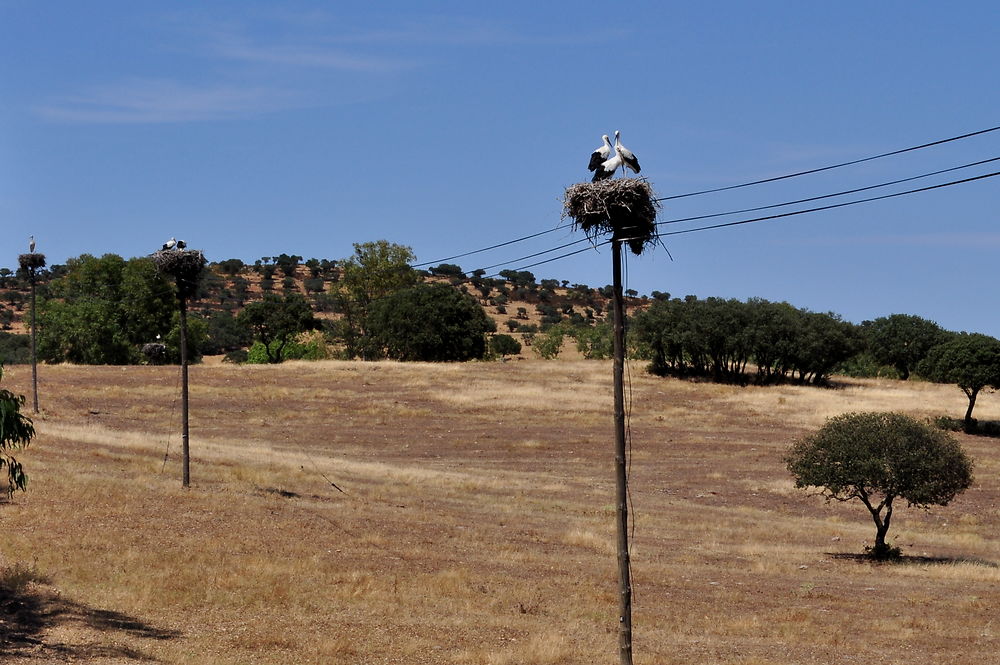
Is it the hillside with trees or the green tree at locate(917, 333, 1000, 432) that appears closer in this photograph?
the green tree at locate(917, 333, 1000, 432)

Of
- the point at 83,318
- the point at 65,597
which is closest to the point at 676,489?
the point at 65,597

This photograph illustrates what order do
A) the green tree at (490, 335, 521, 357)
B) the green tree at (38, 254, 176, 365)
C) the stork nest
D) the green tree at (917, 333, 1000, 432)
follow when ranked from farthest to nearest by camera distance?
the green tree at (490, 335, 521, 357) < the green tree at (38, 254, 176, 365) < the green tree at (917, 333, 1000, 432) < the stork nest

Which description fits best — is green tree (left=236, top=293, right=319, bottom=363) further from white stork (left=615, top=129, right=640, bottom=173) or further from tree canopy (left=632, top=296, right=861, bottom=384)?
white stork (left=615, top=129, right=640, bottom=173)

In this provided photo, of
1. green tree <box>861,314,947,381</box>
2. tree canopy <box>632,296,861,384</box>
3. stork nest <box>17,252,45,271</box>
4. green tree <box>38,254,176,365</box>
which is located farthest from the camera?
green tree <box>861,314,947,381</box>

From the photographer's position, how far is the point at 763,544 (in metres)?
32.5

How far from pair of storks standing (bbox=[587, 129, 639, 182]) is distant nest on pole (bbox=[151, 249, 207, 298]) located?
61.2 ft

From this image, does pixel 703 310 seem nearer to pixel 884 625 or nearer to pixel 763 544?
pixel 763 544

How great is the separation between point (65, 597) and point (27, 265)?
3558 centimetres

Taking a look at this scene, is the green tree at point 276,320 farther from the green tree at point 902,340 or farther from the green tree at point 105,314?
the green tree at point 902,340

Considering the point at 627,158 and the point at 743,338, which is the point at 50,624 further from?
the point at 743,338

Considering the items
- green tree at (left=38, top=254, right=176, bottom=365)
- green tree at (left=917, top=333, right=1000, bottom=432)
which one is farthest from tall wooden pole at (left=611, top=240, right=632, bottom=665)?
green tree at (left=38, top=254, right=176, bottom=365)

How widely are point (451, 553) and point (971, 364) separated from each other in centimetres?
4894

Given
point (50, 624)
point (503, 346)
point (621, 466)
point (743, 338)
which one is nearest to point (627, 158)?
point (621, 466)

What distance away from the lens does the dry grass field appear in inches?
707
